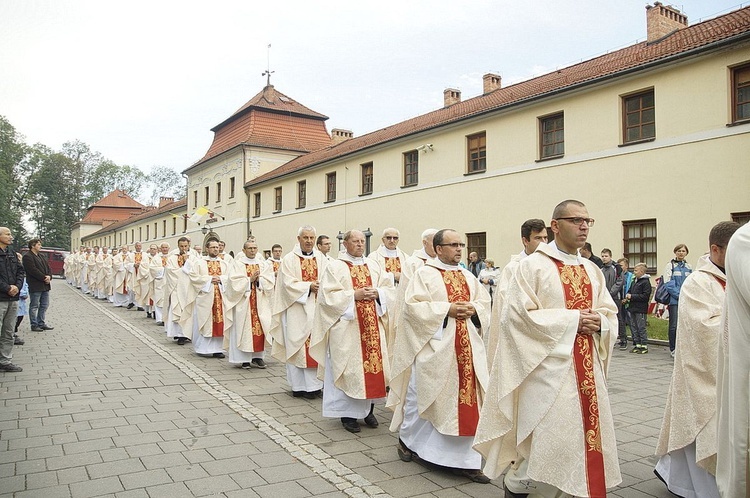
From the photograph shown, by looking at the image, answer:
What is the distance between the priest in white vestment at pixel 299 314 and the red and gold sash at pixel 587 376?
3875mm

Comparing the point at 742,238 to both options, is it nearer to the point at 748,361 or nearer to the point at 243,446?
the point at 748,361

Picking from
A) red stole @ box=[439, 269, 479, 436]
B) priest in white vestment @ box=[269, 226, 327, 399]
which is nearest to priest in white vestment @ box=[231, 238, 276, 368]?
priest in white vestment @ box=[269, 226, 327, 399]

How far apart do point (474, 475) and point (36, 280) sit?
1169 centimetres

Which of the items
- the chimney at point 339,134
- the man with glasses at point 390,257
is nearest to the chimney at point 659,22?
the man with glasses at point 390,257

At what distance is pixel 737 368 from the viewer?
8.19ft

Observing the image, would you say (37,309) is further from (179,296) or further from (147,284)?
(179,296)

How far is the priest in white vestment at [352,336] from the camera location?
19.7 feet

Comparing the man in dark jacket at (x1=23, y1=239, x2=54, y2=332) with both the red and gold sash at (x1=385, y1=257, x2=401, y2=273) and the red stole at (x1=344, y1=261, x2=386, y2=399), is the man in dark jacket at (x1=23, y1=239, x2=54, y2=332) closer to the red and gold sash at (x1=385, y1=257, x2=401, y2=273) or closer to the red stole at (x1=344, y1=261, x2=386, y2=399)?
the red and gold sash at (x1=385, y1=257, x2=401, y2=273)

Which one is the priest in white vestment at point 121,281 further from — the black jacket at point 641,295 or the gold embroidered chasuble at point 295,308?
the black jacket at point 641,295

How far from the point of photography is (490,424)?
12.6 ft

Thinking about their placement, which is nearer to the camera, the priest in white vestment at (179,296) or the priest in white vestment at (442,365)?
the priest in white vestment at (442,365)

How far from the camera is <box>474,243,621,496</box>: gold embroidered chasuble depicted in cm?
350

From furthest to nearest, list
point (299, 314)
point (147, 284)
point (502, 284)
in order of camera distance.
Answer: point (147, 284)
point (299, 314)
point (502, 284)

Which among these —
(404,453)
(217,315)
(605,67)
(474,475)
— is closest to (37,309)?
(217,315)
